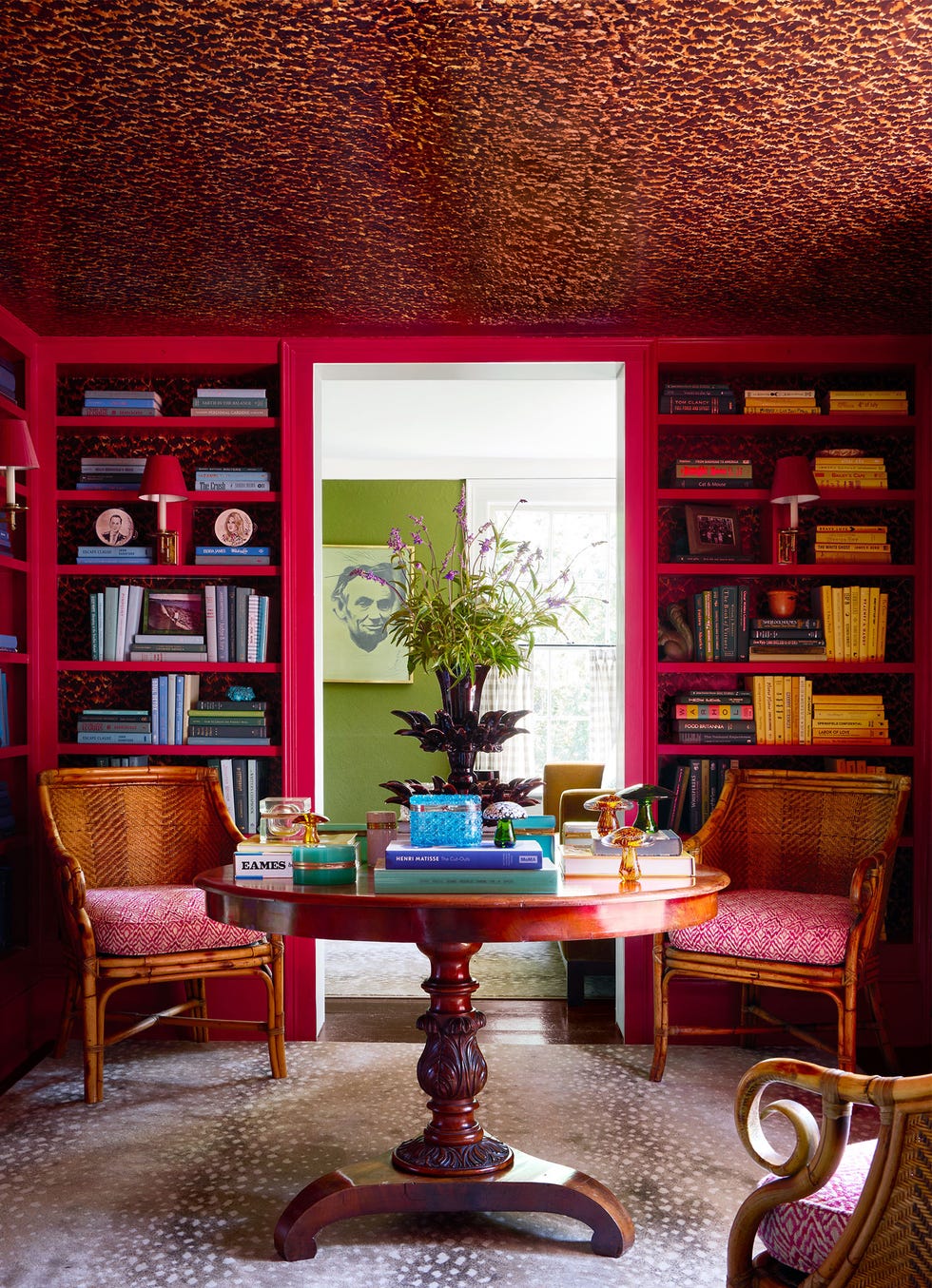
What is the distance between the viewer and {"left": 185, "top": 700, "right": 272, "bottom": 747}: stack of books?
3.94m

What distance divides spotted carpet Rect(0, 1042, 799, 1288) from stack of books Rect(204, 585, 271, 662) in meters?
1.37

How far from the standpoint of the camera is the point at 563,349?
4000mm

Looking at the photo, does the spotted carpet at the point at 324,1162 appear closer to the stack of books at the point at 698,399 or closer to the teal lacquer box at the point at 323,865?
the teal lacquer box at the point at 323,865

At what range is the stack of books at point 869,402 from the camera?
12.9ft

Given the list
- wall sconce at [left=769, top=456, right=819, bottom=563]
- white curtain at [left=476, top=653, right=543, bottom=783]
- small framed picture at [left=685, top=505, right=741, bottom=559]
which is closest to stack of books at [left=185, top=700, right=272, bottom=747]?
small framed picture at [left=685, top=505, right=741, bottom=559]

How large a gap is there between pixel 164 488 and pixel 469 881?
7.45 feet

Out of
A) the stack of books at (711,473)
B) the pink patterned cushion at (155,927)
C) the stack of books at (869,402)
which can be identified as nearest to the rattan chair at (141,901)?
the pink patterned cushion at (155,927)

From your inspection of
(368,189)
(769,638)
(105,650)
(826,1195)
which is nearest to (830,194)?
(368,189)

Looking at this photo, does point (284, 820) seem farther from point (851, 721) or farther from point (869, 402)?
point (869, 402)

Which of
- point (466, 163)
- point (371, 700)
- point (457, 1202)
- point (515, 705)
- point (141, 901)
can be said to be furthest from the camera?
point (515, 705)

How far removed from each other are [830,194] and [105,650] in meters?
2.81

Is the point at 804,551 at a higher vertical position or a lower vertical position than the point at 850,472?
lower

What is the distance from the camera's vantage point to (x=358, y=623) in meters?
7.24

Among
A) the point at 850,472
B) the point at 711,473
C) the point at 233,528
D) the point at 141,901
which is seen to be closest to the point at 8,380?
the point at 233,528
